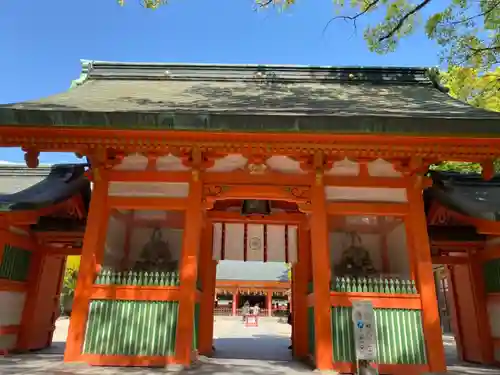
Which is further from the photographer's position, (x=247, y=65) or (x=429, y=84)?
(x=247, y=65)

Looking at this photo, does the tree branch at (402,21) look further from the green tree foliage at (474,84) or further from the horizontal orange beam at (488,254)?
the horizontal orange beam at (488,254)

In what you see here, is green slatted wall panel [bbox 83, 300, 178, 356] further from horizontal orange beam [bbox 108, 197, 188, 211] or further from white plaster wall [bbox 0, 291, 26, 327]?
white plaster wall [bbox 0, 291, 26, 327]

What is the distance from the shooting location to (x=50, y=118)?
5020 mm

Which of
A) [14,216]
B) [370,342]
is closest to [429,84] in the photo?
[370,342]

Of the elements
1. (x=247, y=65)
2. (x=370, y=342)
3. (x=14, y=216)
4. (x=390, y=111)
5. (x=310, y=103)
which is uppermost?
(x=247, y=65)

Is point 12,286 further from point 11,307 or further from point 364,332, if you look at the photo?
point 364,332

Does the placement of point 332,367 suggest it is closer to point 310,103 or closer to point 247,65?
point 310,103

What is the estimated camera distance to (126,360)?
5359 mm

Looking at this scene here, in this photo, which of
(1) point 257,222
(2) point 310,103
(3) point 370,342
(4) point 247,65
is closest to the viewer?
(3) point 370,342

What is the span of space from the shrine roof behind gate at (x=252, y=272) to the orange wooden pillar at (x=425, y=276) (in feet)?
87.3

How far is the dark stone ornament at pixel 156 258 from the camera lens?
7.47 m

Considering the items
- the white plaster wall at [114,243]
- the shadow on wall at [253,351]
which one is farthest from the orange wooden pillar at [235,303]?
the white plaster wall at [114,243]

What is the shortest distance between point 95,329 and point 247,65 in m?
6.77

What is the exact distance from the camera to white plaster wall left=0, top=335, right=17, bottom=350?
6.92 m
